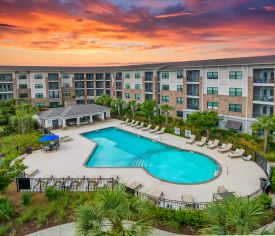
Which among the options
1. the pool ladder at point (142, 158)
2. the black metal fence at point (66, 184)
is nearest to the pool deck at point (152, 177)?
the black metal fence at point (66, 184)

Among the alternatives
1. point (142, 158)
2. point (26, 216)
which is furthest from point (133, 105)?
point (26, 216)

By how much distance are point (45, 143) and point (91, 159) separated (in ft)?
25.3

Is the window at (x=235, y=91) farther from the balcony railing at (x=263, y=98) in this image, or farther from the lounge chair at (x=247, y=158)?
the lounge chair at (x=247, y=158)

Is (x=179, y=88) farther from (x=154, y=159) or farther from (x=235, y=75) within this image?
(x=154, y=159)

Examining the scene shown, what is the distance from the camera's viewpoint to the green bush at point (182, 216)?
12797 mm

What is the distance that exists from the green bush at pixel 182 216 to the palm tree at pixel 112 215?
4.92 m

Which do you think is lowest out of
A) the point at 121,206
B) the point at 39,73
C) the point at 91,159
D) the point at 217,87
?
the point at 91,159

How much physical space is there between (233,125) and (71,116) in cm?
2585

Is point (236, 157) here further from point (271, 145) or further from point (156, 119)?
point (156, 119)

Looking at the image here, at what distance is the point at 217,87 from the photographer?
3450 cm

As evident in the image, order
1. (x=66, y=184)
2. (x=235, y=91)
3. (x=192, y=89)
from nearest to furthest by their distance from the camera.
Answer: (x=66, y=184) < (x=235, y=91) < (x=192, y=89)

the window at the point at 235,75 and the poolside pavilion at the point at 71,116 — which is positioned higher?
the window at the point at 235,75

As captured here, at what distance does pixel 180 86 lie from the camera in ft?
135

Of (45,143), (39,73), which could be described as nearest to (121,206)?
(45,143)
